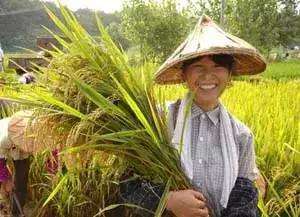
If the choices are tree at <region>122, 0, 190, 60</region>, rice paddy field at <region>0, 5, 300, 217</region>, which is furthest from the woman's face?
tree at <region>122, 0, 190, 60</region>

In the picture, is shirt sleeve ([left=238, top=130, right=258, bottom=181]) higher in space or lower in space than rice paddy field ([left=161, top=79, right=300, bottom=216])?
higher

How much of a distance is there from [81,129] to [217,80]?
1.46ft

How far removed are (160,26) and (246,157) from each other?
23824 mm

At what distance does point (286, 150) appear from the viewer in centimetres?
252

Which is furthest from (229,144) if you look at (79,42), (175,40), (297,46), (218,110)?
(297,46)

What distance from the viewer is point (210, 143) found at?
5.63 ft

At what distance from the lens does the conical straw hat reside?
5.58ft

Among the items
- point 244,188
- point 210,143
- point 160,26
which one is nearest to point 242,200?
point 244,188

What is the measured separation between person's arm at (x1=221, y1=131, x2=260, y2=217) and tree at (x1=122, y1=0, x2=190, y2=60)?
876 inches

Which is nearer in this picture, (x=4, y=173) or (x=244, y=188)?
(x=244, y=188)

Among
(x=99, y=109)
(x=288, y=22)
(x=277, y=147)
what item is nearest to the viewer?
(x=99, y=109)

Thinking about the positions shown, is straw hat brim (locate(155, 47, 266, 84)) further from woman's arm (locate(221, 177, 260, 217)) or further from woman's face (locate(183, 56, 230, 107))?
woman's arm (locate(221, 177, 260, 217))

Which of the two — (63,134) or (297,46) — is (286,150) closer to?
(63,134)

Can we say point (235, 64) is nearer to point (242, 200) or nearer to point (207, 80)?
point (207, 80)
